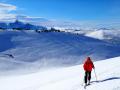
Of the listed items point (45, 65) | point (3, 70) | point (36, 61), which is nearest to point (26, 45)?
point (36, 61)

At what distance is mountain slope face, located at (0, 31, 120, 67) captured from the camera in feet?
242

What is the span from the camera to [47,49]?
88.8 meters

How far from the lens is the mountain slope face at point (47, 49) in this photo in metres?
73.7

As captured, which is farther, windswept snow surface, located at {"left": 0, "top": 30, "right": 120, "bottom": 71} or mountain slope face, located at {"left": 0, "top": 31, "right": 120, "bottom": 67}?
mountain slope face, located at {"left": 0, "top": 31, "right": 120, "bottom": 67}

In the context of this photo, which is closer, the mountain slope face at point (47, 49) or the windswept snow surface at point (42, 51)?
the windswept snow surface at point (42, 51)

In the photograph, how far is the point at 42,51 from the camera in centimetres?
8606

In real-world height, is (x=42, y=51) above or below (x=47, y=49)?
below

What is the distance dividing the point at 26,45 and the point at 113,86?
80.8 meters

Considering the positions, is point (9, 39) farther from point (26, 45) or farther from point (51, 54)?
→ point (51, 54)

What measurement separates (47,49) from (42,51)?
10.4 ft

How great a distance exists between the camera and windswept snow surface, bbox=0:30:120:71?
6630 centimetres

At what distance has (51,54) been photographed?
81.1 m

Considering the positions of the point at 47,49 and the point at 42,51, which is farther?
the point at 47,49

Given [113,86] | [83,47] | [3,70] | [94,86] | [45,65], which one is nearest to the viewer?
[113,86]
